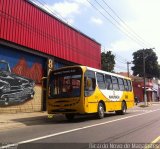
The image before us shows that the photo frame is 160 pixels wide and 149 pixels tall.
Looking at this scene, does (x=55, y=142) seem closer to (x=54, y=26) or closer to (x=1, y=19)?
(x=1, y=19)

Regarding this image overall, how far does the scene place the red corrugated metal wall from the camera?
22.0m

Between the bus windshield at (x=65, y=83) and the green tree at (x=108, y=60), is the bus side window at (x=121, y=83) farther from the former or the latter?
the green tree at (x=108, y=60)

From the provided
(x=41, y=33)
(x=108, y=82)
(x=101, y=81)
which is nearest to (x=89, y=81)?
(x=101, y=81)

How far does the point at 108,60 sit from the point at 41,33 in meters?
38.4

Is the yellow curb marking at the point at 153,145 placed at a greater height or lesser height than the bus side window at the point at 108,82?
lesser

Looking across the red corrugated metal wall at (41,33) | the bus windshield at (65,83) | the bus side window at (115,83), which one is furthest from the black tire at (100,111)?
the red corrugated metal wall at (41,33)

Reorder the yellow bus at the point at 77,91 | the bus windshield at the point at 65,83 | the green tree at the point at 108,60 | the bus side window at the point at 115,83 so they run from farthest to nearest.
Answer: the green tree at the point at 108,60 → the bus side window at the point at 115,83 → the bus windshield at the point at 65,83 → the yellow bus at the point at 77,91

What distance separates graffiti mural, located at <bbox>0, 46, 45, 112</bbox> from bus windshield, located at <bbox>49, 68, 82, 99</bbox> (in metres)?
3.51

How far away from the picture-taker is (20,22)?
2312 cm

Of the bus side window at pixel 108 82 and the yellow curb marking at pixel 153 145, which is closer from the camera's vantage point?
the yellow curb marking at pixel 153 145

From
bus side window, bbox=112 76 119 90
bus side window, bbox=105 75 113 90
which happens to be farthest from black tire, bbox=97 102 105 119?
bus side window, bbox=112 76 119 90

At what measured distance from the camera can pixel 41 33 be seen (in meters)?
25.7

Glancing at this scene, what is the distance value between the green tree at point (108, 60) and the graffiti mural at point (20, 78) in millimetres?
36424

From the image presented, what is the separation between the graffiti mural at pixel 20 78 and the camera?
21.5m
